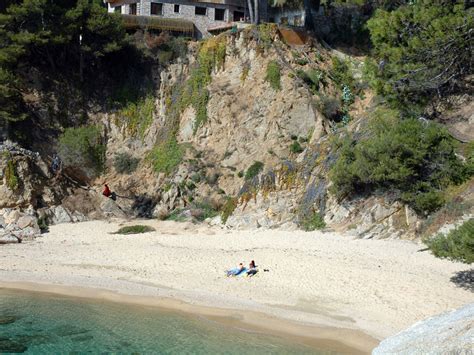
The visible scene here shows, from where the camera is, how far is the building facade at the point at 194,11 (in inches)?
1593

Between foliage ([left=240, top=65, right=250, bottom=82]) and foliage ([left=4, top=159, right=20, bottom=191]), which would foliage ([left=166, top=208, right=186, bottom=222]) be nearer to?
foliage ([left=4, top=159, right=20, bottom=191])

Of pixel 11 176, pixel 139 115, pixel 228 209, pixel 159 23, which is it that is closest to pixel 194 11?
pixel 159 23

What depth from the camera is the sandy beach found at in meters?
15.7

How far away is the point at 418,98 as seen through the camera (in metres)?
19.5

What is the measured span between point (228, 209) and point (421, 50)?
1336cm

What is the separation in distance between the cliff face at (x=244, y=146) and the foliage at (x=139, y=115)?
0.09 m

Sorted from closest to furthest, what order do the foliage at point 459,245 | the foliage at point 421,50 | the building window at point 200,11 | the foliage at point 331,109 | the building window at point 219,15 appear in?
1. the foliage at point 459,245
2. the foliage at point 421,50
3. the foliage at point 331,109
4. the building window at point 200,11
5. the building window at point 219,15

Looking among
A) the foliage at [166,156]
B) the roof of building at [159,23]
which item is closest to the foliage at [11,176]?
the foliage at [166,156]

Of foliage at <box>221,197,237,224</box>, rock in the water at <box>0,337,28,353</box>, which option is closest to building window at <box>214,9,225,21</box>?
foliage at <box>221,197,237,224</box>

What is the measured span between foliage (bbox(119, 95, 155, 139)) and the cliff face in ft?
0.29

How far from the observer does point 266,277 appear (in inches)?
744

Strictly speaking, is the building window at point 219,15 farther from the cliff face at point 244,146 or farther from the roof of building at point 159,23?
the cliff face at point 244,146

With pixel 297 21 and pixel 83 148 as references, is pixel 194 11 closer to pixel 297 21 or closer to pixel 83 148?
pixel 297 21

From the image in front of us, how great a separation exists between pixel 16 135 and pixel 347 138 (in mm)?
18529
